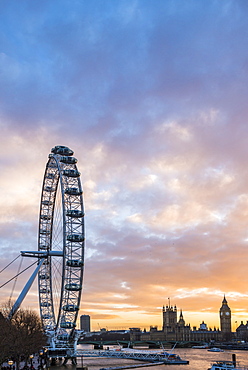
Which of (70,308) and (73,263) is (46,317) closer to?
(70,308)

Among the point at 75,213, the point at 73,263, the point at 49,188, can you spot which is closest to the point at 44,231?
the point at 49,188

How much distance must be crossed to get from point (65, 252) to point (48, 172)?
1453 centimetres

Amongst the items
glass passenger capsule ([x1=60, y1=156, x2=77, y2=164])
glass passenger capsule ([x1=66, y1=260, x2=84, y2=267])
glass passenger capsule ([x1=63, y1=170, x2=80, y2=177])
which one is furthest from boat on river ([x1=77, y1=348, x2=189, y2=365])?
glass passenger capsule ([x1=60, y1=156, x2=77, y2=164])

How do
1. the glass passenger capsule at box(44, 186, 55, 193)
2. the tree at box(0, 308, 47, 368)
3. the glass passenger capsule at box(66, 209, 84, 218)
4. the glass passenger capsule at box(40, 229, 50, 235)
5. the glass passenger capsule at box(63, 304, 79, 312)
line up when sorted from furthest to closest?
the glass passenger capsule at box(40, 229, 50, 235) → the glass passenger capsule at box(44, 186, 55, 193) → the glass passenger capsule at box(66, 209, 84, 218) → the glass passenger capsule at box(63, 304, 79, 312) → the tree at box(0, 308, 47, 368)

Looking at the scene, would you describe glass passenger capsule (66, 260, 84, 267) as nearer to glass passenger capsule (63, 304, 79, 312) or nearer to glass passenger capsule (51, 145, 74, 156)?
glass passenger capsule (63, 304, 79, 312)

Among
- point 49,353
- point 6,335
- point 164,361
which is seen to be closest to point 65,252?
point 49,353

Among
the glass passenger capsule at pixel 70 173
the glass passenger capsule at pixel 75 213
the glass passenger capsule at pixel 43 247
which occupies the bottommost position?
the glass passenger capsule at pixel 43 247

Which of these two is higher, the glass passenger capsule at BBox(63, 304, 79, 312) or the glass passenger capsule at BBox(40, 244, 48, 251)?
the glass passenger capsule at BBox(40, 244, 48, 251)

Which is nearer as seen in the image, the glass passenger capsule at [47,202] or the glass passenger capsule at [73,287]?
the glass passenger capsule at [73,287]

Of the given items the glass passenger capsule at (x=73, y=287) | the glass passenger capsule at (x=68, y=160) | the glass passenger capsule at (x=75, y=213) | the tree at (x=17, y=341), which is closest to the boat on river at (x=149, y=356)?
the glass passenger capsule at (x=73, y=287)

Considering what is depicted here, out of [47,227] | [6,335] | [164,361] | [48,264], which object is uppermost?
[47,227]

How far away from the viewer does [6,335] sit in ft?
168

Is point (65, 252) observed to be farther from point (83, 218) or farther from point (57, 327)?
point (57, 327)

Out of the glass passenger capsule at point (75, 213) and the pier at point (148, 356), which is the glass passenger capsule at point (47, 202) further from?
the pier at point (148, 356)
